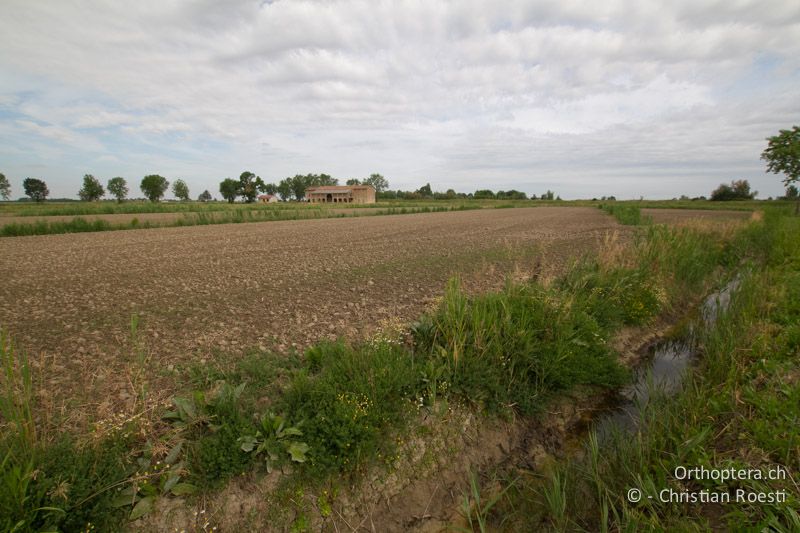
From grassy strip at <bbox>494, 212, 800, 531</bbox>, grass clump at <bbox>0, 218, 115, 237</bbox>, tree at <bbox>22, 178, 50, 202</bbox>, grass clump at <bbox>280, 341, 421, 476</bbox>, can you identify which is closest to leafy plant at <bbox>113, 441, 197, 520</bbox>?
grass clump at <bbox>280, 341, 421, 476</bbox>

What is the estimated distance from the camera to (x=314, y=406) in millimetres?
3297

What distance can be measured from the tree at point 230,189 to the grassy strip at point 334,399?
397ft

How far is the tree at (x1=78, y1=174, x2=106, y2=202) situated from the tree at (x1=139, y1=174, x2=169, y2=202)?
37.8 ft

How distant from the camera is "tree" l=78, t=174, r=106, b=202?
10306cm

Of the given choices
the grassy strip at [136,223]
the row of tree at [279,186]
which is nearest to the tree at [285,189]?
the row of tree at [279,186]

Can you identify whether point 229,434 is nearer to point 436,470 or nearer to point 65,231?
point 436,470

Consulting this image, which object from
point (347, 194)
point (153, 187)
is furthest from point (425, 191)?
point (153, 187)

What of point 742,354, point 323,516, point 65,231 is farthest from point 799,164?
point 65,231

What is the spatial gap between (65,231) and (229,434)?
23.7m

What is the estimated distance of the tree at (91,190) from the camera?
338ft

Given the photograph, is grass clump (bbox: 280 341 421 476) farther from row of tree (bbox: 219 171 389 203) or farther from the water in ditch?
row of tree (bbox: 219 171 389 203)

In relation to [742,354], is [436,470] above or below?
below

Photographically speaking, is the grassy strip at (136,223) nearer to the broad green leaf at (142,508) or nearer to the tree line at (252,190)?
the broad green leaf at (142,508)

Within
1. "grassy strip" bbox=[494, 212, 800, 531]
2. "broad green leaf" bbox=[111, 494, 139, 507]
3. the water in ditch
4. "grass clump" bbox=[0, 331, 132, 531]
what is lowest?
the water in ditch
